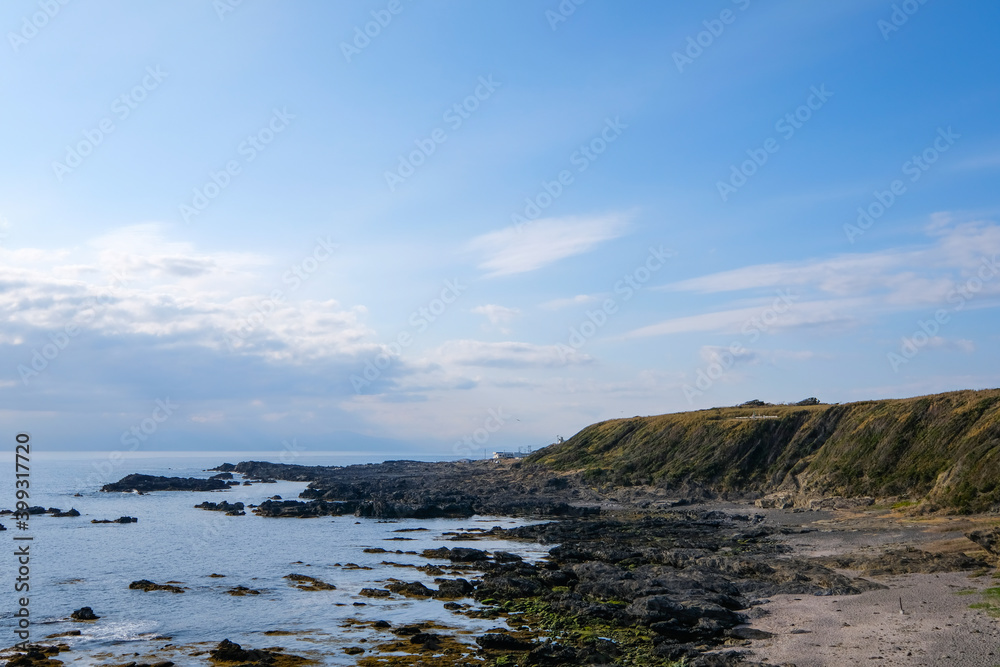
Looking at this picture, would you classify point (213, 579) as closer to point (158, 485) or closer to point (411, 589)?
point (411, 589)

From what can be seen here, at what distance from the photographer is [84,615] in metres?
32.7

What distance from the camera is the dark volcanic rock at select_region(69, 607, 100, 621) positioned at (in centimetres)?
3259

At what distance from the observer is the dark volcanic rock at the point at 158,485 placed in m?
126

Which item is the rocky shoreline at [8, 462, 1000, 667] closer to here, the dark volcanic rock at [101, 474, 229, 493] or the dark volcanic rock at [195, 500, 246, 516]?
the dark volcanic rock at [195, 500, 246, 516]

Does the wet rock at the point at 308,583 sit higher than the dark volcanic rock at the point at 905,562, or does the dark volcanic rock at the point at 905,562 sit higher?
the dark volcanic rock at the point at 905,562

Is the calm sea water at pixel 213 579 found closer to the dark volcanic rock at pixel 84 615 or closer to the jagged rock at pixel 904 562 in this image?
the dark volcanic rock at pixel 84 615

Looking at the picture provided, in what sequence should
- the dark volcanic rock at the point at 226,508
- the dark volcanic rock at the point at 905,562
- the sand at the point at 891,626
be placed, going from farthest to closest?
the dark volcanic rock at the point at 226,508
the dark volcanic rock at the point at 905,562
the sand at the point at 891,626

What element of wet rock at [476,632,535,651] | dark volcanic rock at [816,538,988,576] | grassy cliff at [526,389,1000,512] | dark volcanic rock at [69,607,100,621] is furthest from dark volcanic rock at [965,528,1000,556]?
dark volcanic rock at [69,607,100,621]

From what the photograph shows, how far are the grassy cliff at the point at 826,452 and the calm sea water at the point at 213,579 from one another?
30.0 metres

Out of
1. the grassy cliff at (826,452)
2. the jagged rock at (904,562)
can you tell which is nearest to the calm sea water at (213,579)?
the jagged rock at (904,562)

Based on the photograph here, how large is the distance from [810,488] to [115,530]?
71.0 metres

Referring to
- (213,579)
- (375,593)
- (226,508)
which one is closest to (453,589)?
(375,593)

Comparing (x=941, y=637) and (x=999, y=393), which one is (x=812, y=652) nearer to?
(x=941, y=637)

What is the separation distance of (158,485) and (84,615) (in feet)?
356
